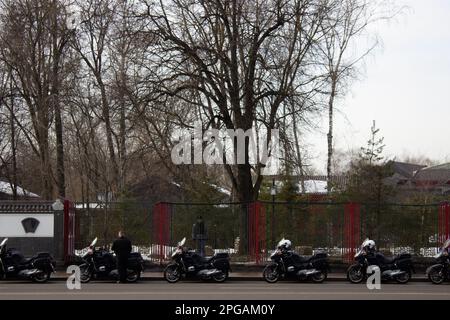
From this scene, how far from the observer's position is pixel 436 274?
927 inches

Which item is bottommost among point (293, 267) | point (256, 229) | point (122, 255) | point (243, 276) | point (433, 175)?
point (243, 276)

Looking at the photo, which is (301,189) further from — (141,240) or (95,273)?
(95,273)

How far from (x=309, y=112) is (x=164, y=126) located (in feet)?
20.2

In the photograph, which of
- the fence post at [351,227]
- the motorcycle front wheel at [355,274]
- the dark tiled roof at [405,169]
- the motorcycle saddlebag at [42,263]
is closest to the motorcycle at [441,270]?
the motorcycle front wheel at [355,274]

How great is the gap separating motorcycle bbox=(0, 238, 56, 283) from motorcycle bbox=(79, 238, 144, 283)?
1080mm

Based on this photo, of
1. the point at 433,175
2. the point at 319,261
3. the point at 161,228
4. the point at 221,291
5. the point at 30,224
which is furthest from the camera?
the point at 433,175

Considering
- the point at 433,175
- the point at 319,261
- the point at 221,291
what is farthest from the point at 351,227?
the point at 433,175

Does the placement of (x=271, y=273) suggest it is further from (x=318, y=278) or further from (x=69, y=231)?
(x=69, y=231)

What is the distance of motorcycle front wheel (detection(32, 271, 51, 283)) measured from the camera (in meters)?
23.0

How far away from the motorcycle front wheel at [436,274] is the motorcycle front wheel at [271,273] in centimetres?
476

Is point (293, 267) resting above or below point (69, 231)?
below

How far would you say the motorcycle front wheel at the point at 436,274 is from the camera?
23.5 metres

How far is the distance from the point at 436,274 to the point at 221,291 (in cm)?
757

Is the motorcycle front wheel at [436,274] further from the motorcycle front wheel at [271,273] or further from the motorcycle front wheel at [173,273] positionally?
the motorcycle front wheel at [173,273]
